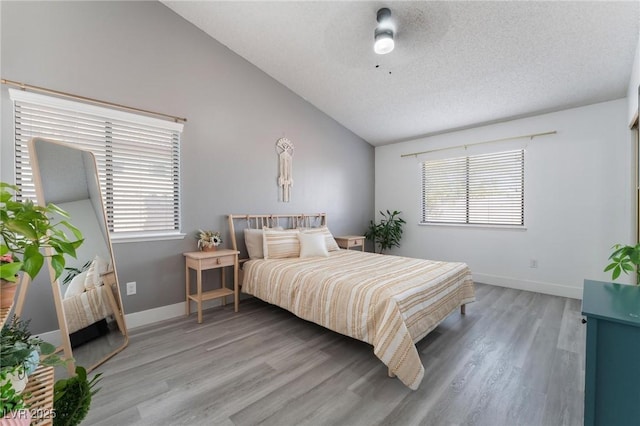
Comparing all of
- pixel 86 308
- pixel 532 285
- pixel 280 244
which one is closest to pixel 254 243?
pixel 280 244

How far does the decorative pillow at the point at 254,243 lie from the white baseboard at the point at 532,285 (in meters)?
3.37

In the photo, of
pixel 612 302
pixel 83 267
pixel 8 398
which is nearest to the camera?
pixel 8 398

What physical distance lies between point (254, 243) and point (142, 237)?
115 centimetres

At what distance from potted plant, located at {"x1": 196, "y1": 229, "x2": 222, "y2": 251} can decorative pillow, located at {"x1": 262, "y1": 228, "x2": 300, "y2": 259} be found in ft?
1.81

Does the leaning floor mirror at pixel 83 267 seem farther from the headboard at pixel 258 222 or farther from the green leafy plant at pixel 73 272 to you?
the headboard at pixel 258 222

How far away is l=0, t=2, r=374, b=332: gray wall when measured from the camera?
7.34 ft

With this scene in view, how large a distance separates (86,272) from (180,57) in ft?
7.71

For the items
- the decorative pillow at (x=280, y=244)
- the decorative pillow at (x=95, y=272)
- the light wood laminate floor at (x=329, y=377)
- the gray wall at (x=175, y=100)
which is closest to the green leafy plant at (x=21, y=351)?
the light wood laminate floor at (x=329, y=377)

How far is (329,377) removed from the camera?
191 cm

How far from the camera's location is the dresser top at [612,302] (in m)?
1.06

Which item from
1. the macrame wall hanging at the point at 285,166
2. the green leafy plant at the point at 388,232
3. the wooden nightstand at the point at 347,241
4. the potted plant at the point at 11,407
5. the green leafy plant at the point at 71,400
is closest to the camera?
the potted plant at the point at 11,407

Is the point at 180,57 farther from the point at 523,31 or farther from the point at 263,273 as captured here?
the point at 523,31

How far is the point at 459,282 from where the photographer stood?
9.00 ft

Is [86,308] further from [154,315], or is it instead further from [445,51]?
[445,51]
